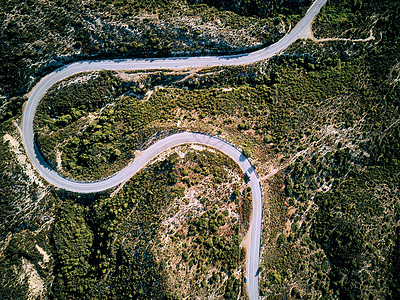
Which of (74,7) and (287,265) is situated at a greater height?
(74,7)

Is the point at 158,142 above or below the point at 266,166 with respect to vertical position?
above

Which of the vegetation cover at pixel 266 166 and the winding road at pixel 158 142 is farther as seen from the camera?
the winding road at pixel 158 142

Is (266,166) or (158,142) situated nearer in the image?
(266,166)

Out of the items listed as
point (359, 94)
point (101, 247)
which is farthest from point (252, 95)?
point (101, 247)

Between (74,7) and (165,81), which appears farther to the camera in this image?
(165,81)

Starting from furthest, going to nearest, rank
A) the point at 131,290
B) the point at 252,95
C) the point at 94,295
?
1. the point at 252,95
2. the point at 94,295
3. the point at 131,290

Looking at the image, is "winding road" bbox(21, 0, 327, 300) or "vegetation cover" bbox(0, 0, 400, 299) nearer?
"vegetation cover" bbox(0, 0, 400, 299)

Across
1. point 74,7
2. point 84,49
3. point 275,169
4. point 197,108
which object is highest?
point 74,7

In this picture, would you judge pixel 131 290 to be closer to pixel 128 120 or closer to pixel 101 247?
pixel 101 247
